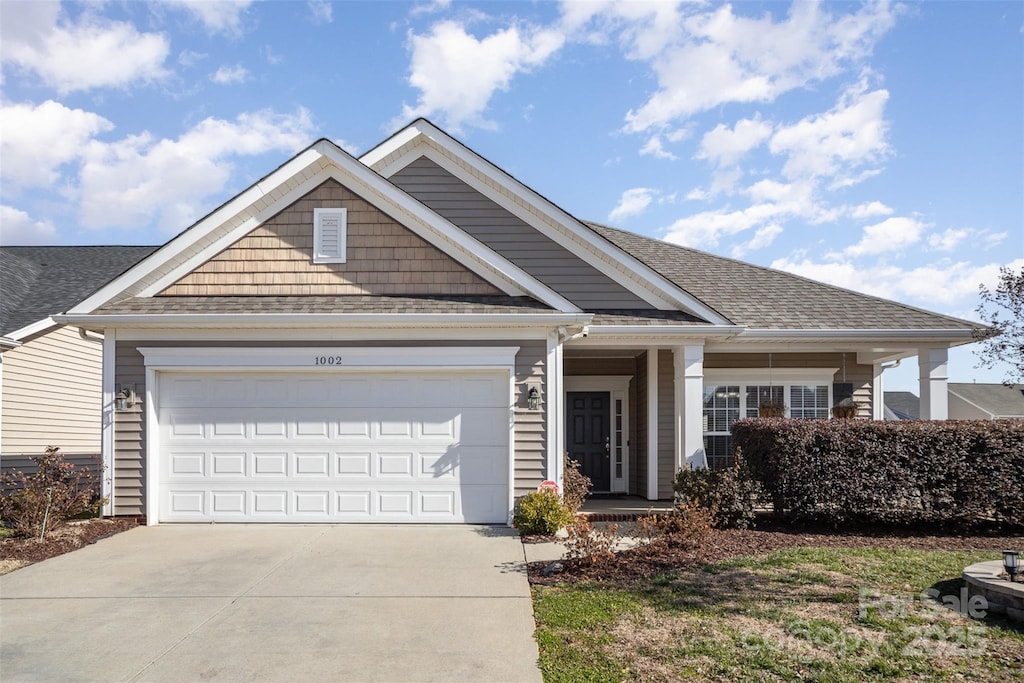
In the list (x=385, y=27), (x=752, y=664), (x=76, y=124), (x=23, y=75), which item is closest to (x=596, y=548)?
(x=752, y=664)

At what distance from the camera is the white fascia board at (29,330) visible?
44.6ft

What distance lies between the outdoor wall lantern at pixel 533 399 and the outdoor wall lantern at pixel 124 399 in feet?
18.1

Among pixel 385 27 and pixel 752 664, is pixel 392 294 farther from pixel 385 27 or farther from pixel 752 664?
pixel 752 664

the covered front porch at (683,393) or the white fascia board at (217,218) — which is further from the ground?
the white fascia board at (217,218)

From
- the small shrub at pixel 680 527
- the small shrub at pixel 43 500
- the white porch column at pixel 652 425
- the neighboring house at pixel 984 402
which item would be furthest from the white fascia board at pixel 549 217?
the neighboring house at pixel 984 402

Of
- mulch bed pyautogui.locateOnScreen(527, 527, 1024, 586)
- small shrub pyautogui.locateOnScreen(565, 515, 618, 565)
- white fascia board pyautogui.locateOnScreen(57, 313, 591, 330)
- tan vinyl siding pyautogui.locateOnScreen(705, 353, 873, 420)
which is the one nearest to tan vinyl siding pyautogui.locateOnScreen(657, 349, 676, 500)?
tan vinyl siding pyautogui.locateOnScreen(705, 353, 873, 420)

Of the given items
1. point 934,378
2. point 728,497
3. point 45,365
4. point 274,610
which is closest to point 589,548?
point 728,497

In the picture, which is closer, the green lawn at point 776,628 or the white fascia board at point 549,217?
the green lawn at point 776,628

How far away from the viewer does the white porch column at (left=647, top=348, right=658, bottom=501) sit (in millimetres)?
12688

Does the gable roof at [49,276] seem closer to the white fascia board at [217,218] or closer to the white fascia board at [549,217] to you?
the white fascia board at [217,218]

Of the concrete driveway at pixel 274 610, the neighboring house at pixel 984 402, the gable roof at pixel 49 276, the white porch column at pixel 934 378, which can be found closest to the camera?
the concrete driveway at pixel 274 610

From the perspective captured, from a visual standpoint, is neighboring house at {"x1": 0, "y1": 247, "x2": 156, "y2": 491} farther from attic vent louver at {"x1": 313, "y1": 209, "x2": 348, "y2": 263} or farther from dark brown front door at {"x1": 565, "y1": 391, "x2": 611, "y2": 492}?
dark brown front door at {"x1": 565, "y1": 391, "x2": 611, "y2": 492}

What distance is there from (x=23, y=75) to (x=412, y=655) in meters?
14.6

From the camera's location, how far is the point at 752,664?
15.9ft
